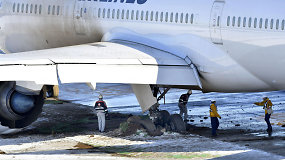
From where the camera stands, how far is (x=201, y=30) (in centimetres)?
2336

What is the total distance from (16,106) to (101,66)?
3683mm

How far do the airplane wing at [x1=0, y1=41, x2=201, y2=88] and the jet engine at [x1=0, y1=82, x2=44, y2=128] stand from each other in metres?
1.54

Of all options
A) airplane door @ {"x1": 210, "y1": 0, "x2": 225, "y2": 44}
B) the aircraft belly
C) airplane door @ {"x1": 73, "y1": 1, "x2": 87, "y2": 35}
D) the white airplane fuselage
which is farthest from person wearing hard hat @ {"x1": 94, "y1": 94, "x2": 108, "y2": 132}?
the aircraft belly

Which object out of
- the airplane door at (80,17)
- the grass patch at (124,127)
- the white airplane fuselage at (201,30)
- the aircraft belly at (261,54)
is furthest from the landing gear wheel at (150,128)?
the airplane door at (80,17)

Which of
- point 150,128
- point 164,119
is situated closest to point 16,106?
point 150,128

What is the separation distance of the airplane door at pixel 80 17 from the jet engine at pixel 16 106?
14.8 feet

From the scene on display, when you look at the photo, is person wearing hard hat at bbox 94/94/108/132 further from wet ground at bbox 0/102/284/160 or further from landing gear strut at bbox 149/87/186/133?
landing gear strut at bbox 149/87/186/133

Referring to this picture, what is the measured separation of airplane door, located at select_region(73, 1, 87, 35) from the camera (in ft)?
85.9

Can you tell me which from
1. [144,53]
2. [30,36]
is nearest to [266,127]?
[144,53]

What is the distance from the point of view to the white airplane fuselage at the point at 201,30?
22.4 m

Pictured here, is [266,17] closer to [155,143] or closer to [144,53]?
[144,53]

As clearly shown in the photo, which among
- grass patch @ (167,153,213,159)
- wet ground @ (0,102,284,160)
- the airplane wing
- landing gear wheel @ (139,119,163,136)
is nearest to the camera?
the airplane wing

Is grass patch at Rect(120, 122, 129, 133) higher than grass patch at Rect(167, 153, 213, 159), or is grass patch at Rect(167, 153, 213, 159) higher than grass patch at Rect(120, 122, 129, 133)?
grass patch at Rect(120, 122, 129, 133)

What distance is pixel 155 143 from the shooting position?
72.5ft
